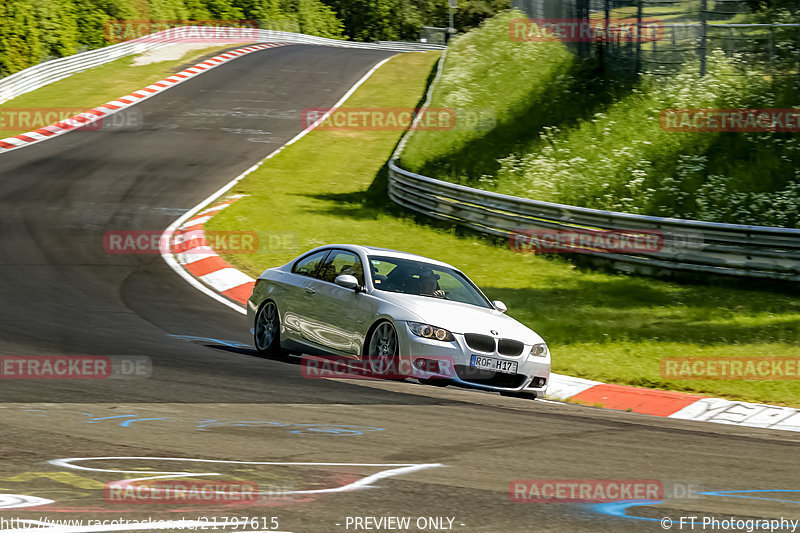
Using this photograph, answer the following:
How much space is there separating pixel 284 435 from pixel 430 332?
295 centimetres

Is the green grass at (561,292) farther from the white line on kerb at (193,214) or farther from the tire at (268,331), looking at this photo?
the tire at (268,331)

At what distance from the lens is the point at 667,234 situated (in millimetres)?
17219

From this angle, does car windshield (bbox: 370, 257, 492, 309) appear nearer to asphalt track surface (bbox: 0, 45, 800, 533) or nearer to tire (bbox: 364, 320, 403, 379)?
tire (bbox: 364, 320, 403, 379)

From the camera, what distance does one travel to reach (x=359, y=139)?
30.6 metres

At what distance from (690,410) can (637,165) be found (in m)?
10.6

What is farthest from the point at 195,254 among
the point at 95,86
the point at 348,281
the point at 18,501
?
the point at 95,86

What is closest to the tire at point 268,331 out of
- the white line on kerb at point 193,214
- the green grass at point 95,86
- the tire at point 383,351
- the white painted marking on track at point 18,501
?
the tire at point 383,351

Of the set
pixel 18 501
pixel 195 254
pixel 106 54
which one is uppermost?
pixel 106 54

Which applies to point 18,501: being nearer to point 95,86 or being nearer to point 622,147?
point 622,147

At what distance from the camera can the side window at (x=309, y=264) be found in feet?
38.0

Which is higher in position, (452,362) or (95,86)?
(95,86)

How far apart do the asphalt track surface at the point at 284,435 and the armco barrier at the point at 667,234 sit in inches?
259

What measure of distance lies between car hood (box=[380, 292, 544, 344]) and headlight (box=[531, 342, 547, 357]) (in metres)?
0.05

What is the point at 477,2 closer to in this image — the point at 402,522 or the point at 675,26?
the point at 675,26
